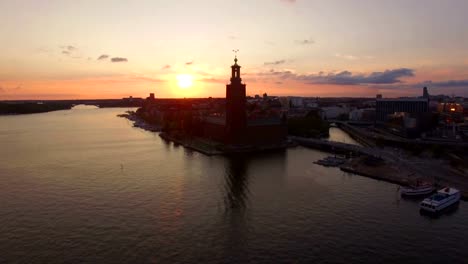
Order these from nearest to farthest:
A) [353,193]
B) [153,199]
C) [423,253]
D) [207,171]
Result: [423,253], [153,199], [353,193], [207,171]

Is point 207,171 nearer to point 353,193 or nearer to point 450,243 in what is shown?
point 353,193

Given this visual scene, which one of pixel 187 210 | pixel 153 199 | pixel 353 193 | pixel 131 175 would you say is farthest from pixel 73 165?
pixel 353 193

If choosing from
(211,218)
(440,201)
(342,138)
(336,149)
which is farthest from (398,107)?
(211,218)

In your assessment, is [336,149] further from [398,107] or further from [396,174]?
[398,107]

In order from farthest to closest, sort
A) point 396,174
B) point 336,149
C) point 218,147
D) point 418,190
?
1. point 336,149
2. point 218,147
3. point 396,174
4. point 418,190

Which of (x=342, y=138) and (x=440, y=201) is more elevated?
(x=440, y=201)

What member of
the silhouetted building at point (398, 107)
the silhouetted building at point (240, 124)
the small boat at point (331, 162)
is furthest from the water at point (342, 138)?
the small boat at point (331, 162)
